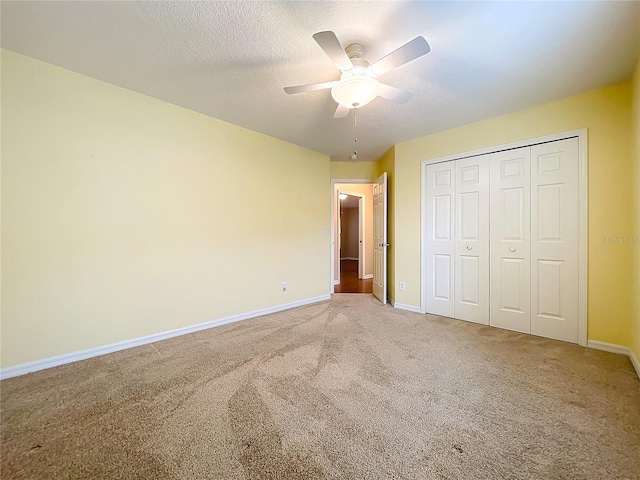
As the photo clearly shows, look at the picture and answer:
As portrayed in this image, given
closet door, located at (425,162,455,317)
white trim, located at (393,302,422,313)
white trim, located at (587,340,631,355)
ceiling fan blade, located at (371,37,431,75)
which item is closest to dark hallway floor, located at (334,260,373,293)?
white trim, located at (393,302,422,313)

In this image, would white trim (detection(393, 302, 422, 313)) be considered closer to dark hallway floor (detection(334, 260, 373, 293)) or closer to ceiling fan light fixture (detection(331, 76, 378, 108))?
dark hallway floor (detection(334, 260, 373, 293))

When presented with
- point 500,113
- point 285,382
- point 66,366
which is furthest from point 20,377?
point 500,113

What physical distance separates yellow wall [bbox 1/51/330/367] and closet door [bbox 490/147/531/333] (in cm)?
275

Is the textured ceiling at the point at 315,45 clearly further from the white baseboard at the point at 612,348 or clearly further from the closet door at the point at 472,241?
the white baseboard at the point at 612,348

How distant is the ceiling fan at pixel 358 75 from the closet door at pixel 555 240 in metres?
1.85

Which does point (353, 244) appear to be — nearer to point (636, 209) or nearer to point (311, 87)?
point (636, 209)

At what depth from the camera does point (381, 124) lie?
3074mm

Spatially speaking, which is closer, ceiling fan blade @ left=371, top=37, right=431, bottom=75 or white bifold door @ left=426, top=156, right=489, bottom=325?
ceiling fan blade @ left=371, top=37, right=431, bottom=75

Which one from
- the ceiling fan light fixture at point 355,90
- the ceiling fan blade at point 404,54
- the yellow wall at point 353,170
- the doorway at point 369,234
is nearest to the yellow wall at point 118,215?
the yellow wall at point 353,170

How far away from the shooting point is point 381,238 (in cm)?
412

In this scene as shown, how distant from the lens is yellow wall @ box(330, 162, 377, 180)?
4.61 meters

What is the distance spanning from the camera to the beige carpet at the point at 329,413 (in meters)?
1.19

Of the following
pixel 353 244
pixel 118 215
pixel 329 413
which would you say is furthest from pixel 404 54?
pixel 353 244

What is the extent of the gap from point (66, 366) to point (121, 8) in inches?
103
